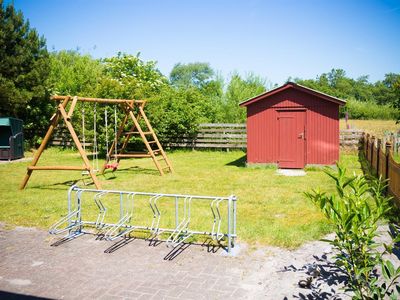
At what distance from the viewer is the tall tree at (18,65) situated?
22416mm

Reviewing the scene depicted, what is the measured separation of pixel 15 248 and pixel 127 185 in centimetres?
583

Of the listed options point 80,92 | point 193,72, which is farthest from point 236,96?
point 193,72

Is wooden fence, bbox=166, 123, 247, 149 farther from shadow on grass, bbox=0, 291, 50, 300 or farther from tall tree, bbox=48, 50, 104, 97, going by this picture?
shadow on grass, bbox=0, 291, 50, 300

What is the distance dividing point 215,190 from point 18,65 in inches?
728

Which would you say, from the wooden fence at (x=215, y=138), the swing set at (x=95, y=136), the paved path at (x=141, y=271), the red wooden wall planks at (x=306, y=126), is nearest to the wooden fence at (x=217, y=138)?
the wooden fence at (x=215, y=138)

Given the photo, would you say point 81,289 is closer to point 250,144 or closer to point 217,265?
point 217,265

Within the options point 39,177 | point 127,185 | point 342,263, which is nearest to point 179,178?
point 127,185

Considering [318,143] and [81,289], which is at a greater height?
[318,143]

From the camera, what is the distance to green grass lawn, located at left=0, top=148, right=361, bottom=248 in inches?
285

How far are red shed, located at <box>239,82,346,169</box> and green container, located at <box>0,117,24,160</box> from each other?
12.6m

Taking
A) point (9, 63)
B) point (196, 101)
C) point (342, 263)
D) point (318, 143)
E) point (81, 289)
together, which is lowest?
point (81, 289)

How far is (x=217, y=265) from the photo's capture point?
553cm

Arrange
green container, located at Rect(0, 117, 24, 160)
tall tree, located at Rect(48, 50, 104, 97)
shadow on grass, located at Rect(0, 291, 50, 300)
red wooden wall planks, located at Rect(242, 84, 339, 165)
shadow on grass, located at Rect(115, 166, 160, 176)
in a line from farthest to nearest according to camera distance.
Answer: tall tree, located at Rect(48, 50, 104, 97) < green container, located at Rect(0, 117, 24, 160) < shadow on grass, located at Rect(115, 166, 160, 176) < red wooden wall planks, located at Rect(242, 84, 339, 165) < shadow on grass, located at Rect(0, 291, 50, 300)

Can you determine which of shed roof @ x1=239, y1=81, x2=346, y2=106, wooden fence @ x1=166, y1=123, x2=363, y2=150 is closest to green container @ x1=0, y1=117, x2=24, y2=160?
wooden fence @ x1=166, y1=123, x2=363, y2=150
